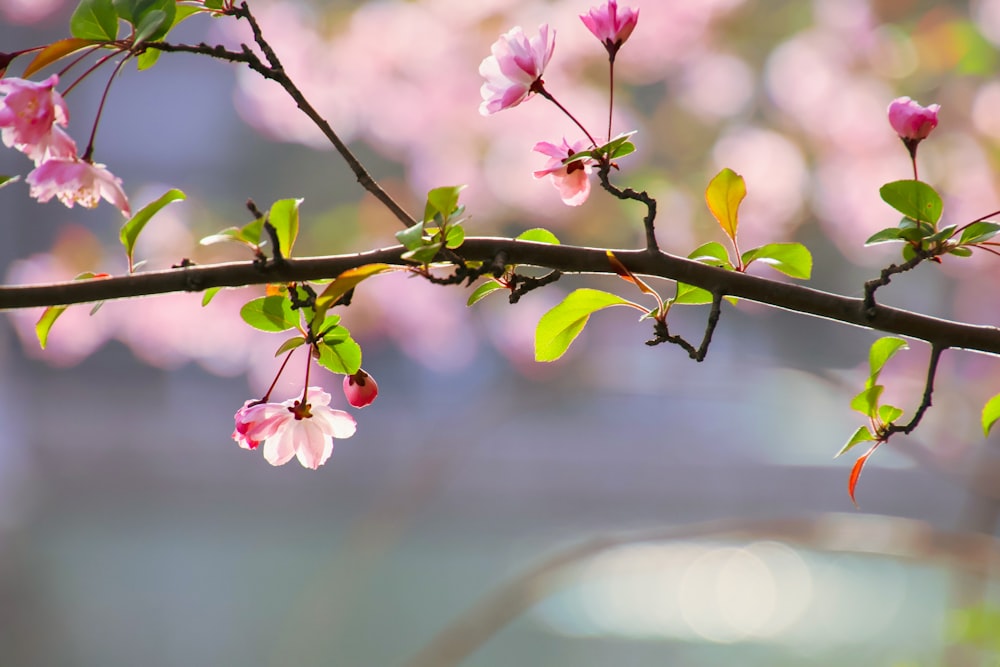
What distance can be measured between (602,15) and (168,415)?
514 centimetres

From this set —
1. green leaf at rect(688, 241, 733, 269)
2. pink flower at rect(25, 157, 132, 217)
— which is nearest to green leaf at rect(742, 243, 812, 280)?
green leaf at rect(688, 241, 733, 269)

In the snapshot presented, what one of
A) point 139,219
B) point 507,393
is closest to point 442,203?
point 139,219

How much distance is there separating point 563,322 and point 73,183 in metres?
0.17

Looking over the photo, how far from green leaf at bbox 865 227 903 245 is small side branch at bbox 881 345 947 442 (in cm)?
4

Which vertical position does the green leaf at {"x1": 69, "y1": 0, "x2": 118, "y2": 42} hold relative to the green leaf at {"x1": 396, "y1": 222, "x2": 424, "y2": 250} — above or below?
above

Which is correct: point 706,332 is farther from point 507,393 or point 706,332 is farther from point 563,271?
point 507,393

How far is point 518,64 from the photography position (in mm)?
339

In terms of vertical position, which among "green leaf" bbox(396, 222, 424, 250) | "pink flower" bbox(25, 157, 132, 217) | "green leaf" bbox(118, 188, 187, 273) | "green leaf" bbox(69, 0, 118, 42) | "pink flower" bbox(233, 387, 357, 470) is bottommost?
"pink flower" bbox(233, 387, 357, 470)

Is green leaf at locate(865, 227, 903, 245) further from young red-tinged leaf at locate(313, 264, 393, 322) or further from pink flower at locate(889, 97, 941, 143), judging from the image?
young red-tinged leaf at locate(313, 264, 393, 322)

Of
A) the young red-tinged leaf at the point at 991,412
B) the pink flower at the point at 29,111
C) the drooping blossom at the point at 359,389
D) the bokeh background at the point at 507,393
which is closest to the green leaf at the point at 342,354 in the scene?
the drooping blossom at the point at 359,389

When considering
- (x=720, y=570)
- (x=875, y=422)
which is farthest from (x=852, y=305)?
(x=720, y=570)

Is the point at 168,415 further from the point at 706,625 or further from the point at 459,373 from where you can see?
the point at 706,625

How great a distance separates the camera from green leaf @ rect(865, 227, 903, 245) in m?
0.32

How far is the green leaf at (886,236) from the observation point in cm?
32
